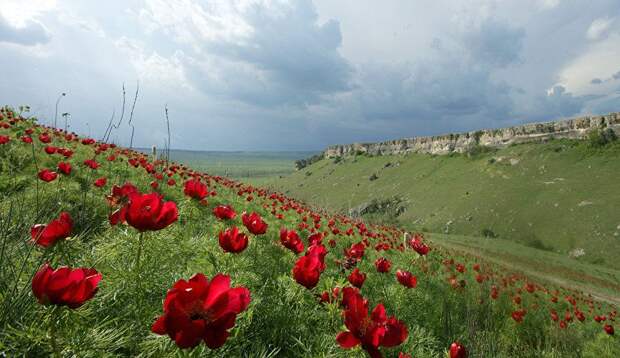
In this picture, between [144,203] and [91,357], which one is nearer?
[91,357]

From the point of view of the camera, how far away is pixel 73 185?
18.6 feet

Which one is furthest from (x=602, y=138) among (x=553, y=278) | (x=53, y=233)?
(x=53, y=233)

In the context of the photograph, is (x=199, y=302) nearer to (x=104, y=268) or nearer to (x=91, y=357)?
(x=91, y=357)

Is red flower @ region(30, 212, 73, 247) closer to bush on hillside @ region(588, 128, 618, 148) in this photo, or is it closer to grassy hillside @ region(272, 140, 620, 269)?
grassy hillside @ region(272, 140, 620, 269)

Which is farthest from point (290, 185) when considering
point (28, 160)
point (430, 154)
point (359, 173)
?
point (28, 160)

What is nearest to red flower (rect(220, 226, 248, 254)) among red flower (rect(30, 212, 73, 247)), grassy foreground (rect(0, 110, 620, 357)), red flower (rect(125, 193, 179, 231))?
grassy foreground (rect(0, 110, 620, 357))

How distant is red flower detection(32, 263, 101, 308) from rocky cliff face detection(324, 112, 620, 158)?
74654 millimetres

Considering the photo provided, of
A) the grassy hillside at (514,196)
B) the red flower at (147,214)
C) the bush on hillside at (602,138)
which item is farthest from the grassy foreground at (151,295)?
the bush on hillside at (602,138)

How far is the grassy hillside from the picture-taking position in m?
39.2

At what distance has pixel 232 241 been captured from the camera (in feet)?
8.56

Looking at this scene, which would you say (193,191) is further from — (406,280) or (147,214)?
(406,280)

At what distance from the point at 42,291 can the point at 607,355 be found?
28.9 ft

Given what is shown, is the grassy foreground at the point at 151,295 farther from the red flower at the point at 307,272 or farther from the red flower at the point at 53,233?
the red flower at the point at 307,272

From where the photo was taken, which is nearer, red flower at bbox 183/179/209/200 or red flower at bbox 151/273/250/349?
red flower at bbox 151/273/250/349
